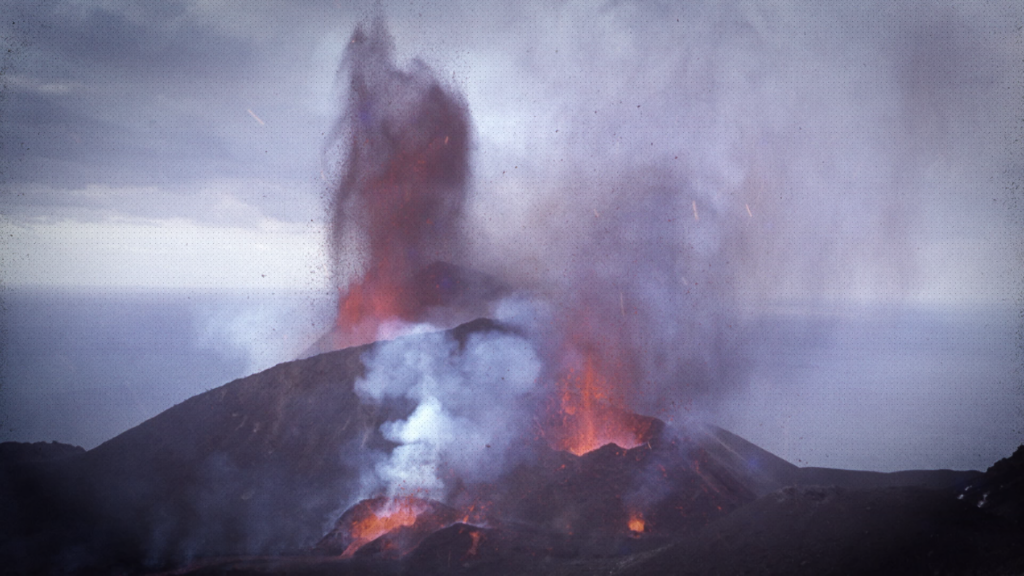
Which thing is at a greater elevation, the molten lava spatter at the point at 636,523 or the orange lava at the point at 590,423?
the orange lava at the point at 590,423

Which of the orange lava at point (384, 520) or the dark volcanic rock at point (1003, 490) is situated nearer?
the dark volcanic rock at point (1003, 490)

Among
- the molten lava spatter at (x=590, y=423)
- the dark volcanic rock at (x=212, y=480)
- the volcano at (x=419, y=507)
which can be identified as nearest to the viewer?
the volcano at (x=419, y=507)

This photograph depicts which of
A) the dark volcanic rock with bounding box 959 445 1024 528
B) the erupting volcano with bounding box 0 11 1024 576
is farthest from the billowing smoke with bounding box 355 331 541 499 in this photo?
the dark volcanic rock with bounding box 959 445 1024 528

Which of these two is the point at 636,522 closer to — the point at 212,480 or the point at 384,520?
the point at 384,520

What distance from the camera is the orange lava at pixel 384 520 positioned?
22.6 metres

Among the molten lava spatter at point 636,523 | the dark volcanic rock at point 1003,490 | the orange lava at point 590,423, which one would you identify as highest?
the orange lava at point 590,423

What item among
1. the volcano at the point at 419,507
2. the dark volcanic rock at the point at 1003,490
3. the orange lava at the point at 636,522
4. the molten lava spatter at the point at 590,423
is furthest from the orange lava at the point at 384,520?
the dark volcanic rock at the point at 1003,490

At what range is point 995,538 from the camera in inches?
A: 534

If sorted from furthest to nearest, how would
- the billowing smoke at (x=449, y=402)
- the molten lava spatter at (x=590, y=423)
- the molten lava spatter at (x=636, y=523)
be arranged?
the molten lava spatter at (x=590, y=423), the billowing smoke at (x=449, y=402), the molten lava spatter at (x=636, y=523)

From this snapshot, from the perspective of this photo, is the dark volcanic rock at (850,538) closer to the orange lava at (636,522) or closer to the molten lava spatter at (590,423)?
the orange lava at (636,522)

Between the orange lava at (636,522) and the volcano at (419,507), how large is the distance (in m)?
0.05

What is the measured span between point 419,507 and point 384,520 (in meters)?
1.56

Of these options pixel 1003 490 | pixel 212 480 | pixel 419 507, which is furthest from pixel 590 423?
pixel 212 480

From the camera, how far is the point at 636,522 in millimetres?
22891
